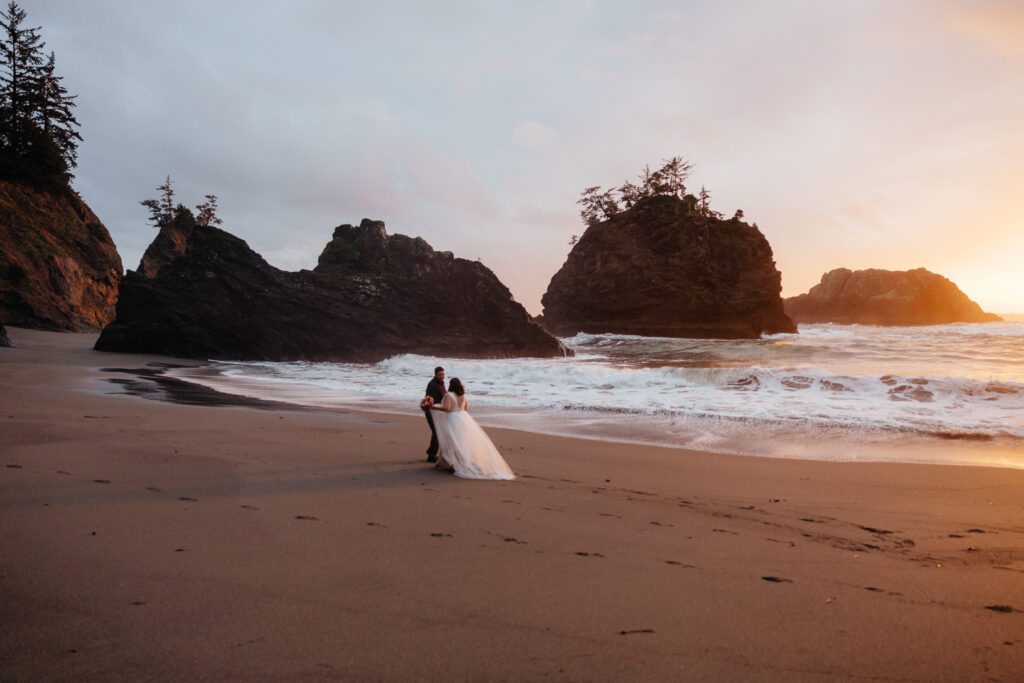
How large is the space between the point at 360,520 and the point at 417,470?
6.47ft

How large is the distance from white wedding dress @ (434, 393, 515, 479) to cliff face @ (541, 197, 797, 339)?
50.7m

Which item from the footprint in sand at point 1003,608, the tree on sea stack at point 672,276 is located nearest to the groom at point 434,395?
the footprint in sand at point 1003,608

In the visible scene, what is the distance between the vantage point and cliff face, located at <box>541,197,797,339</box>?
176 feet

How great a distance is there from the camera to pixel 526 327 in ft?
100

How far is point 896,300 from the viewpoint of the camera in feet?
271

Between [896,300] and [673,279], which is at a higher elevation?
[896,300]

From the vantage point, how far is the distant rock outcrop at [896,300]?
8238cm

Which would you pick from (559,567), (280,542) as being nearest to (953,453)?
(559,567)

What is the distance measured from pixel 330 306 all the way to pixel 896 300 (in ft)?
293

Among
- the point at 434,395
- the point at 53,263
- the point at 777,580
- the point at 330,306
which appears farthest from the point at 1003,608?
the point at 53,263

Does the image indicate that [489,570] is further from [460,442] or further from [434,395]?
[434,395]

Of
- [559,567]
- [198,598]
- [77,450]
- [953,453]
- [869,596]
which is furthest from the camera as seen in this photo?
[953,453]

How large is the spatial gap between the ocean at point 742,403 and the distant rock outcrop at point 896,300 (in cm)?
7187

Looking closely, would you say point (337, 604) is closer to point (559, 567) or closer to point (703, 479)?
point (559, 567)
